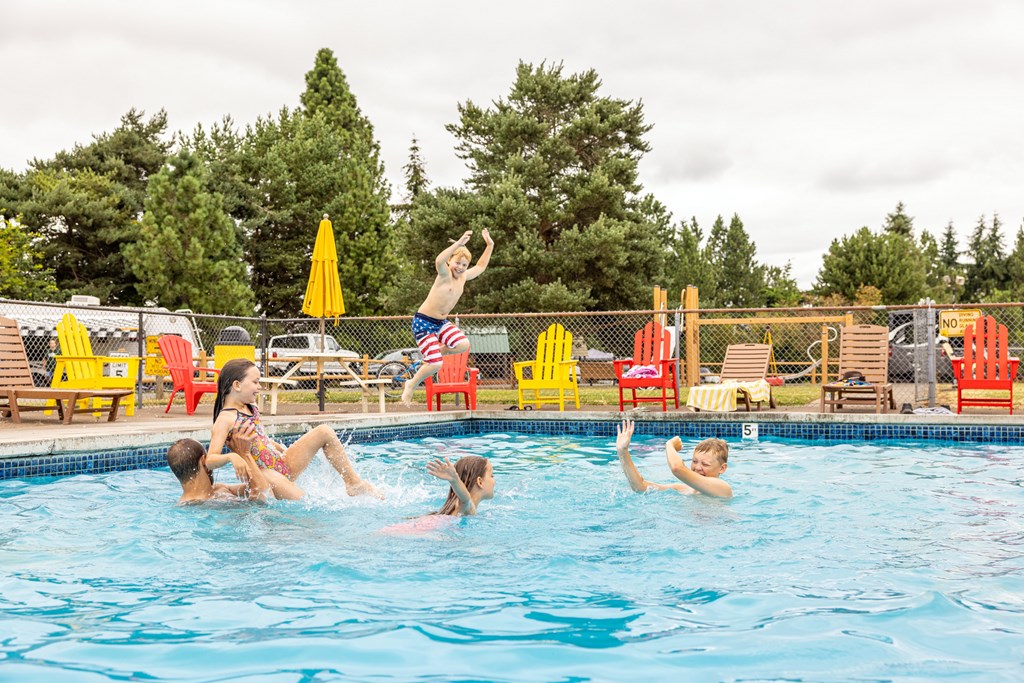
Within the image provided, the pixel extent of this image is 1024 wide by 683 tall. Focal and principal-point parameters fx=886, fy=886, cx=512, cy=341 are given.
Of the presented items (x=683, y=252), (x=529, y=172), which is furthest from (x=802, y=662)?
(x=683, y=252)

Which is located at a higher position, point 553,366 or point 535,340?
point 535,340

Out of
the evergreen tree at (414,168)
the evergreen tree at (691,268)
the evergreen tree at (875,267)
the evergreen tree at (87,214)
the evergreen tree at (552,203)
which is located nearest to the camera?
the evergreen tree at (552,203)

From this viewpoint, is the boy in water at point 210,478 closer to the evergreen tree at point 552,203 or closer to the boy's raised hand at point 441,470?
the boy's raised hand at point 441,470

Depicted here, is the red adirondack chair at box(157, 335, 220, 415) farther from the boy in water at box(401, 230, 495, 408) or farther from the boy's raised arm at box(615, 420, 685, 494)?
the boy's raised arm at box(615, 420, 685, 494)

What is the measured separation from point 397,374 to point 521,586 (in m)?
13.0

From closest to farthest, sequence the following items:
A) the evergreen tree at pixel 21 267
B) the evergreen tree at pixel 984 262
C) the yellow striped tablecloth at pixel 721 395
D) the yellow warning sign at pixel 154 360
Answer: the yellow striped tablecloth at pixel 721 395 < the yellow warning sign at pixel 154 360 < the evergreen tree at pixel 21 267 < the evergreen tree at pixel 984 262

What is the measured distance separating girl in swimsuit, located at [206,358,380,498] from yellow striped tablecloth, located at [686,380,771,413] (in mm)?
6643

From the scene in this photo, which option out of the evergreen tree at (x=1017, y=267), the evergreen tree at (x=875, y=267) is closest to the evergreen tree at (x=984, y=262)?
the evergreen tree at (x=1017, y=267)

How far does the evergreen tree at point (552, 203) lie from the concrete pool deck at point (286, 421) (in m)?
14.6

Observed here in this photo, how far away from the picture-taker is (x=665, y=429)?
37.1 feet

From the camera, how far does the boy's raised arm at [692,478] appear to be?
5.60 meters

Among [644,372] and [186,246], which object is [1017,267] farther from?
[644,372]

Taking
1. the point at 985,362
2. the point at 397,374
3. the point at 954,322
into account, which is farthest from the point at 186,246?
the point at 985,362

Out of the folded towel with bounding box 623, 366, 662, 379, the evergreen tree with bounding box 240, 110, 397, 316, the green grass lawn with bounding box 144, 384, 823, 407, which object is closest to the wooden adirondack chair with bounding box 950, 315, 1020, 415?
the green grass lawn with bounding box 144, 384, 823, 407
